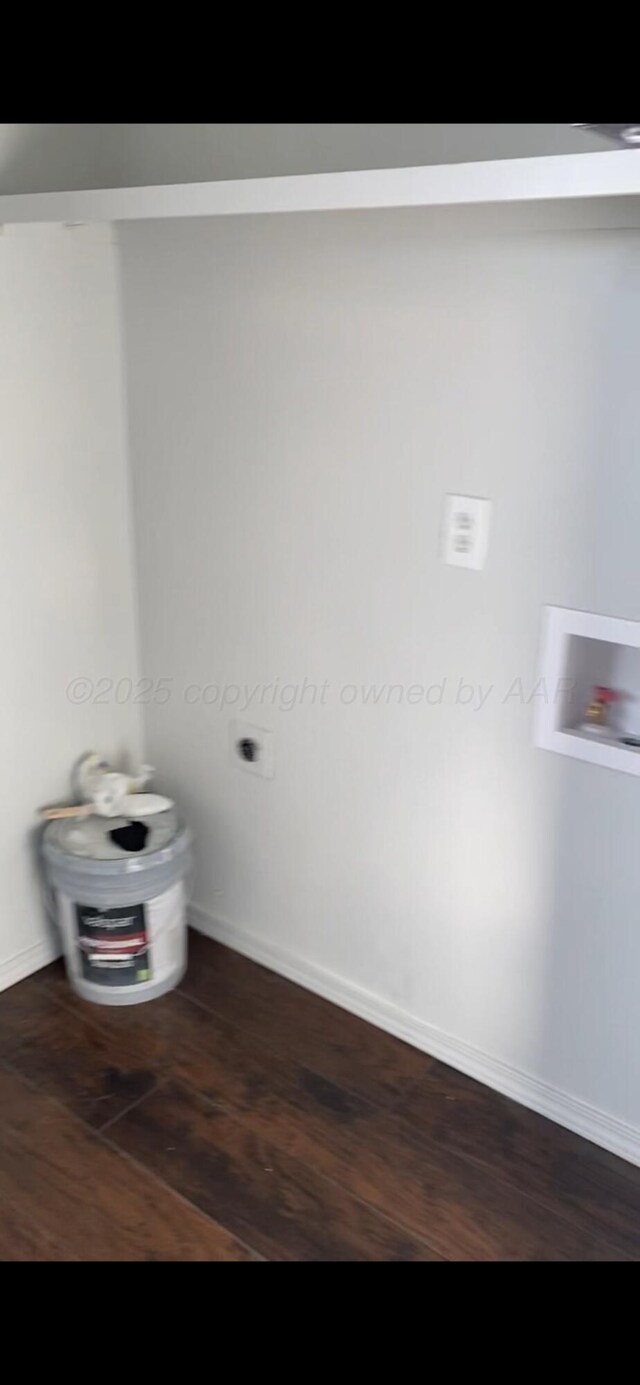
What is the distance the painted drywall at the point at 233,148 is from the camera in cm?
136

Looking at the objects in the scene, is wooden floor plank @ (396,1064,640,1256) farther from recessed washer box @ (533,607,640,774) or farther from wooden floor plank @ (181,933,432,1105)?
recessed washer box @ (533,607,640,774)

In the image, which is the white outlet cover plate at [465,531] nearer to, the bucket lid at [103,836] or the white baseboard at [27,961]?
the bucket lid at [103,836]

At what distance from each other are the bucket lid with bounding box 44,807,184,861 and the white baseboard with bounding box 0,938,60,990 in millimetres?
257

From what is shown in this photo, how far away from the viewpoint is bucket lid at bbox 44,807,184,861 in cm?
186

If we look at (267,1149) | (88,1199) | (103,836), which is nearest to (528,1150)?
(267,1149)

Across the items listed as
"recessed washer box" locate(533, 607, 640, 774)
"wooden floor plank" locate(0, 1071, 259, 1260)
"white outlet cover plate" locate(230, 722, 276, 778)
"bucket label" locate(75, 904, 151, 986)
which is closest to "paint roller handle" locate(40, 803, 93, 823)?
"bucket label" locate(75, 904, 151, 986)

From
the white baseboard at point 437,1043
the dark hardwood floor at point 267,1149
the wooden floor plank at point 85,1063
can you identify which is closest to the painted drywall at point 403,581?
the white baseboard at point 437,1043

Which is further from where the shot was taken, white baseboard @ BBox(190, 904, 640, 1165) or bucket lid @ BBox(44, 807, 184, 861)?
bucket lid @ BBox(44, 807, 184, 861)

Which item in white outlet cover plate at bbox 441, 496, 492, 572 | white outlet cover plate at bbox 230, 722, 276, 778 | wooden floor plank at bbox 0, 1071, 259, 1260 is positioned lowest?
wooden floor plank at bbox 0, 1071, 259, 1260

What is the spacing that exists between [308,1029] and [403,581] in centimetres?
83

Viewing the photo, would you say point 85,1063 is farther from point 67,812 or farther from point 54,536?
point 54,536

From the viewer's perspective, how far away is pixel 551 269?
1.34 metres
